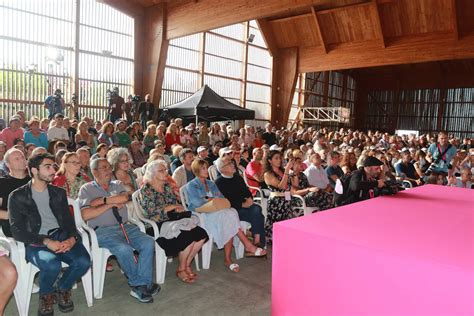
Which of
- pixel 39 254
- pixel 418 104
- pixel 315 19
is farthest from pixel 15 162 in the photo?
pixel 418 104

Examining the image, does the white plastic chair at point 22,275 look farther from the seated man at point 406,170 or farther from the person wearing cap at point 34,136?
the seated man at point 406,170

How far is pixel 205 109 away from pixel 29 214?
284 inches

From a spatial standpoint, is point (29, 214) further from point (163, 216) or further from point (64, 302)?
point (163, 216)

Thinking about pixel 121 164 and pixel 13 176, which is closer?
pixel 13 176

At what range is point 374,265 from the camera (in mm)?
1668

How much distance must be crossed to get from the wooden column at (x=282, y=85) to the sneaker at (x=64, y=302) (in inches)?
612

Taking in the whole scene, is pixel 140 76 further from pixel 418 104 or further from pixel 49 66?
pixel 418 104

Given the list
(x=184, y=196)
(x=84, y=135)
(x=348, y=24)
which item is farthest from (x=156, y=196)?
(x=348, y=24)

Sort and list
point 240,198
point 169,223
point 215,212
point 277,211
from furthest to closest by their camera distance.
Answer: point 277,211, point 240,198, point 215,212, point 169,223

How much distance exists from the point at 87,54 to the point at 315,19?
28.7ft

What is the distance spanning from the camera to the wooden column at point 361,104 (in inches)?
1020

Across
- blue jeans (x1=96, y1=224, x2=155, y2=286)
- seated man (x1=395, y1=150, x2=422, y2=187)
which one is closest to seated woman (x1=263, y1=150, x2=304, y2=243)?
blue jeans (x1=96, y1=224, x2=155, y2=286)

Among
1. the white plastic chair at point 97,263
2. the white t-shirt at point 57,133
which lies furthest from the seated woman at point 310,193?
the white t-shirt at point 57,133

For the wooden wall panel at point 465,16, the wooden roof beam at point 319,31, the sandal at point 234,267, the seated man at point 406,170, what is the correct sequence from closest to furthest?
1. the sandal at point 234,267
2. the seated man at point 406,170
3. the wooden wall panel at point 465,16
4. the wooden roof beam at point 319,31
